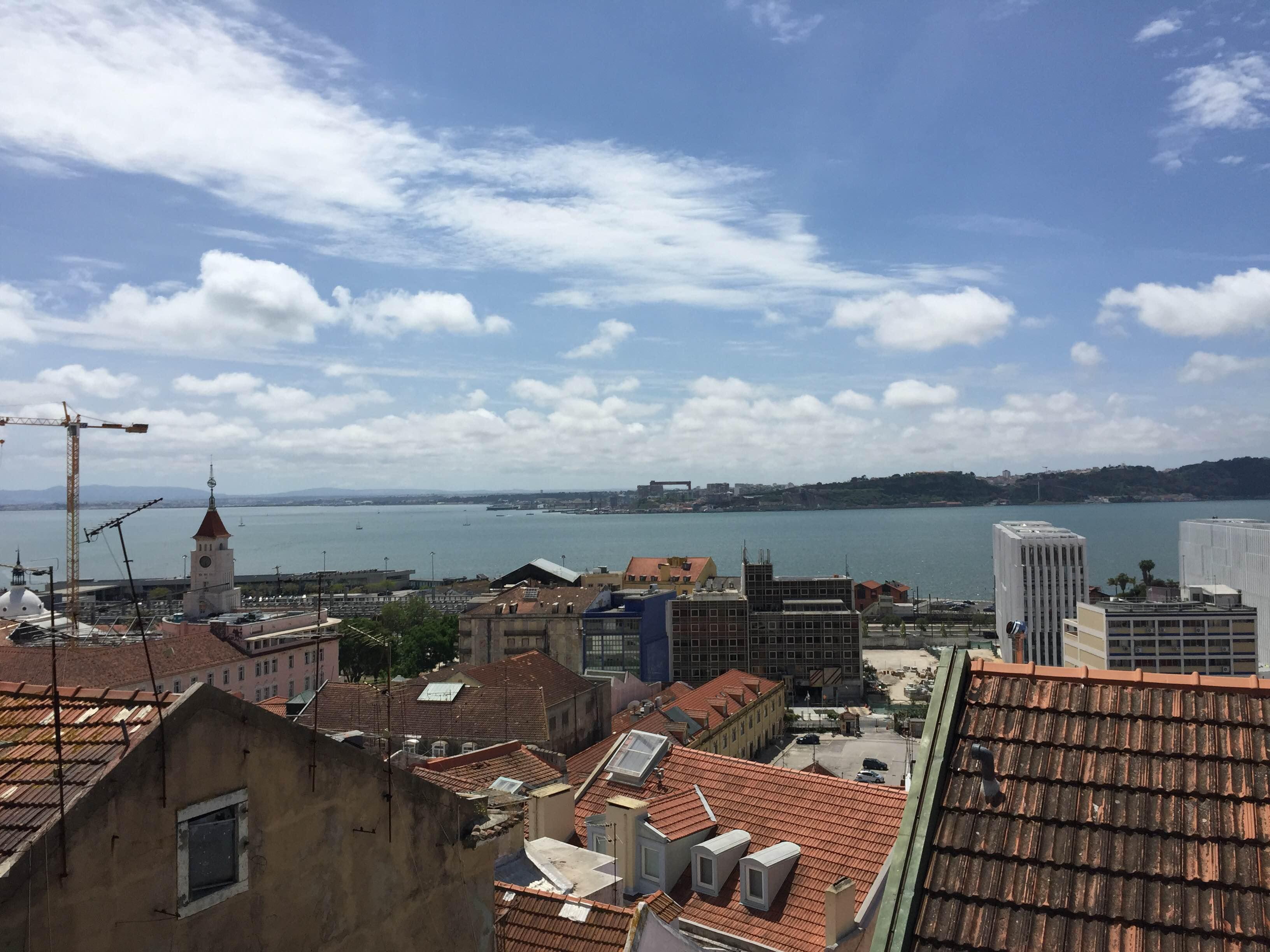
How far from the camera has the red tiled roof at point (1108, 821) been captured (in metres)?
4.04

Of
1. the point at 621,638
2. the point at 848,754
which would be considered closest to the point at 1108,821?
the point at 848,754

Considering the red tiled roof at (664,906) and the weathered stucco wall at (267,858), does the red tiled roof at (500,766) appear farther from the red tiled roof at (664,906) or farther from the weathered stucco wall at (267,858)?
the weathered stucco wall at (267,858)

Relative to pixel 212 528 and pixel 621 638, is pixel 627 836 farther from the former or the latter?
pixel 212 528

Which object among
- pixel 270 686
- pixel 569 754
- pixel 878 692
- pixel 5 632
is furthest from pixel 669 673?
pixel 5 632

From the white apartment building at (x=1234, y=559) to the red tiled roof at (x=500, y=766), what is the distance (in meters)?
102

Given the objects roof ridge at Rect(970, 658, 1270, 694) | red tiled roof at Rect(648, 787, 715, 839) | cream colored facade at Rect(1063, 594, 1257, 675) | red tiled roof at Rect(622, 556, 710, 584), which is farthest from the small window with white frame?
red tiled roof at Rect(622, 556, 710, 584)

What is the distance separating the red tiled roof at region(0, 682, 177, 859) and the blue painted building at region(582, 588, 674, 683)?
59775 millimetres

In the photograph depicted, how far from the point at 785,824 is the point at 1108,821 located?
9.71m

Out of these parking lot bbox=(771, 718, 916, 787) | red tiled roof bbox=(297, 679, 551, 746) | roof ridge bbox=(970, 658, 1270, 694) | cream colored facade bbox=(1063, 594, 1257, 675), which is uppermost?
roof ridge bbox=(970, 658, 1270, 694)

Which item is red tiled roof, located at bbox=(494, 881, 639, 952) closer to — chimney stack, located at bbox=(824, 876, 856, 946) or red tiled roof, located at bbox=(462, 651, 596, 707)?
chimney stack, located at bbox=(824, 876, 856, 946)

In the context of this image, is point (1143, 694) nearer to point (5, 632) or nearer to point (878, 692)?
point (5, 632)

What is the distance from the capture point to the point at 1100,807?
4492 millimetres

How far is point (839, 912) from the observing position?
1095 cm

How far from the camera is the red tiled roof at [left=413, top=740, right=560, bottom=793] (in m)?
20.0
